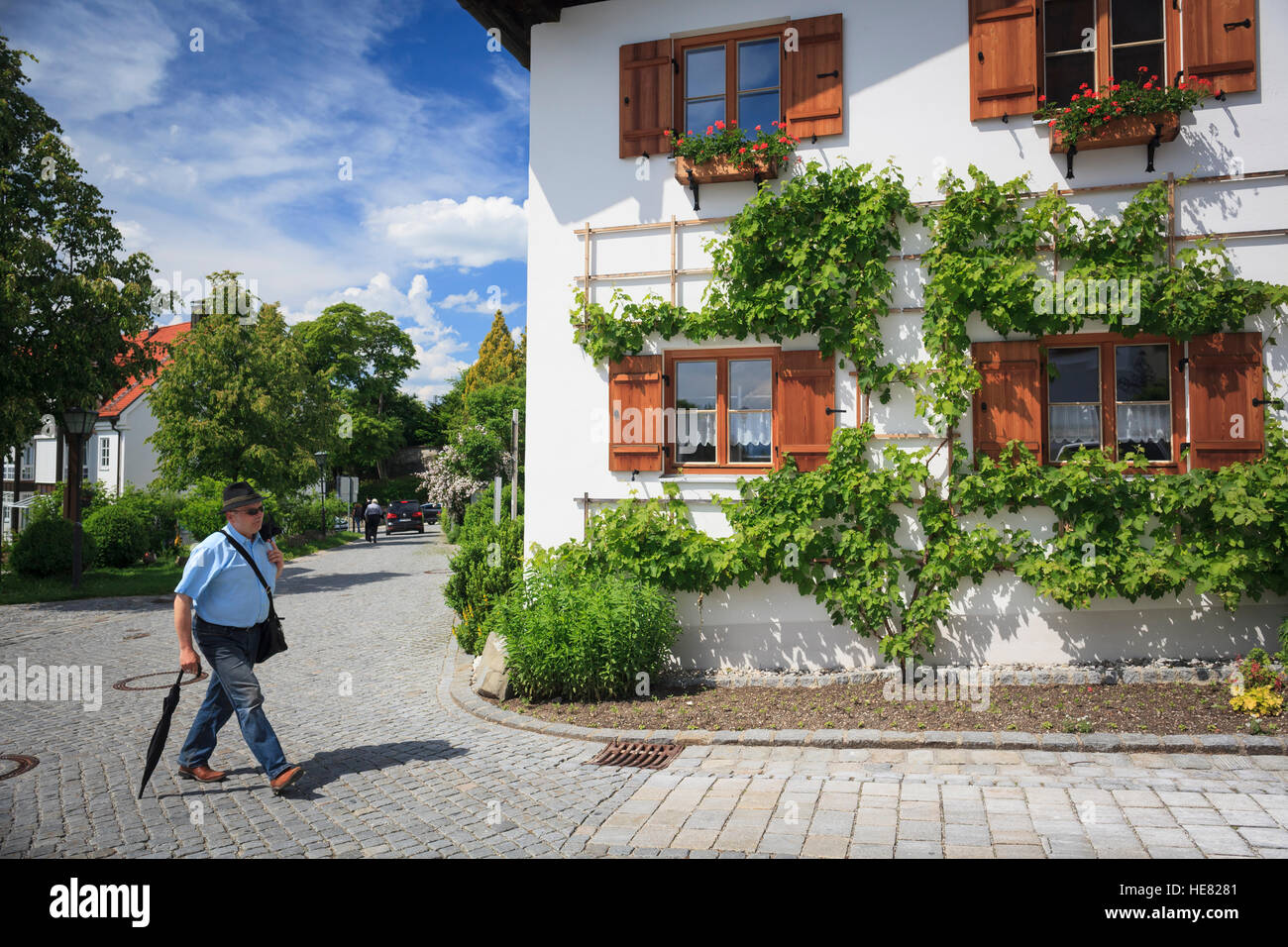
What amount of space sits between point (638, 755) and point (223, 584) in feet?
10.4

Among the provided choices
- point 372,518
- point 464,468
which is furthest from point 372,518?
point 464,468

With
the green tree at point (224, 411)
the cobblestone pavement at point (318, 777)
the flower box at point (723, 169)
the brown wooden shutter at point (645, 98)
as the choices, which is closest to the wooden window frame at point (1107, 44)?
the flower box at point (723, 169)

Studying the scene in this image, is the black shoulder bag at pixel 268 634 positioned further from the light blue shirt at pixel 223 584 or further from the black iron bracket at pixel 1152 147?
the black iron bracket at pixel 1152 147

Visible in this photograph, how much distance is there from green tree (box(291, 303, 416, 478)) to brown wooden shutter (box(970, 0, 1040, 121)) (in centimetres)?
5045

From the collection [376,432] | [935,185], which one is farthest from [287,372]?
[376,432]

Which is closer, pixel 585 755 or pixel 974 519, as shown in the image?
pixel 585 755

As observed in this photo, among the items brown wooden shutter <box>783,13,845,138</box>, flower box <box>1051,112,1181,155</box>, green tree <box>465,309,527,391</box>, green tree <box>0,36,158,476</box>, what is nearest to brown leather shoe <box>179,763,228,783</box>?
brown wooden shutter <box>783,13,845,138</box>

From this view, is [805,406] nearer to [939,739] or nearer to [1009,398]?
[1009,398]

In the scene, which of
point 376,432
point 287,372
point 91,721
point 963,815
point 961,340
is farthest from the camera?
point 376,432

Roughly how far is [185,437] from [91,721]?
1659 cm

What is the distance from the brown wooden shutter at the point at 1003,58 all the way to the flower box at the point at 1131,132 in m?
0.58

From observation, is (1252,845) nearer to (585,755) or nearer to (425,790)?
(585,755)
